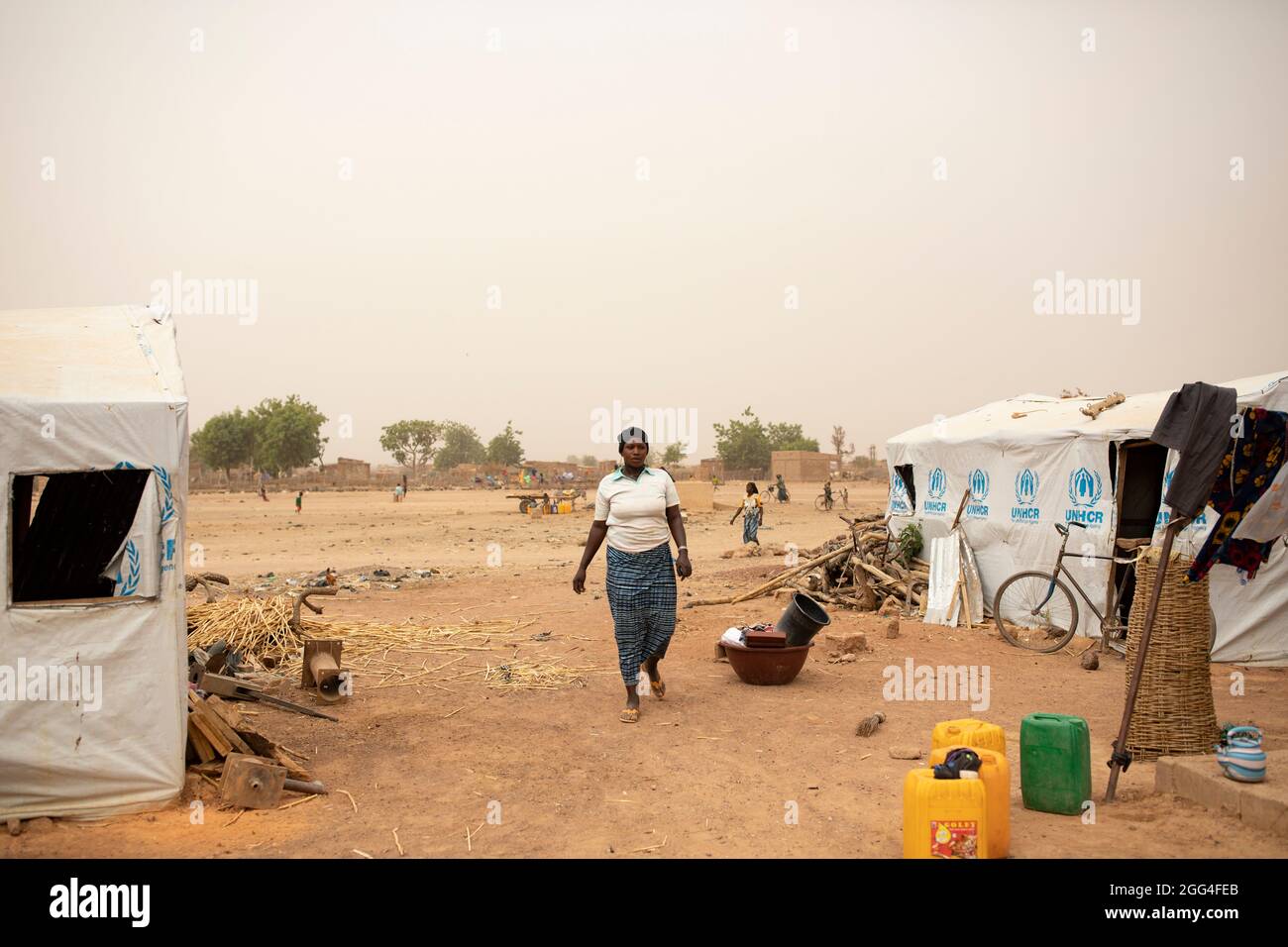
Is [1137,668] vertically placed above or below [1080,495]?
below

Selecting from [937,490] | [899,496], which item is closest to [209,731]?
[937,490]

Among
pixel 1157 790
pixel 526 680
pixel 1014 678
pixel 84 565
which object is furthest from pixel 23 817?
pixel 1014 678

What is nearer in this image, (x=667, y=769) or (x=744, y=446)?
(x=667, y=769)

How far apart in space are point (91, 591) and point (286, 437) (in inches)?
2354

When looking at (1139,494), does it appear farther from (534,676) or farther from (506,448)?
(506,448)

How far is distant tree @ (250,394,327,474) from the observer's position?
198 ft

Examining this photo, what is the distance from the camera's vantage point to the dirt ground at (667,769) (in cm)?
415

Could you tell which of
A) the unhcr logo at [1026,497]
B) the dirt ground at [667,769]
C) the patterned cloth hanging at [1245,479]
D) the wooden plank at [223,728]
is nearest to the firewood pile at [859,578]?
the dirt ground at [667,769]

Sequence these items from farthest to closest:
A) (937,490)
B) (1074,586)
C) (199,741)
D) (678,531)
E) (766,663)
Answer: (937,490)
(1074,586)
(766,663)
(678,531)
(199,741)

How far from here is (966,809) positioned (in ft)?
11.6

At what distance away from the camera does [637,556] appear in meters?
6.41
